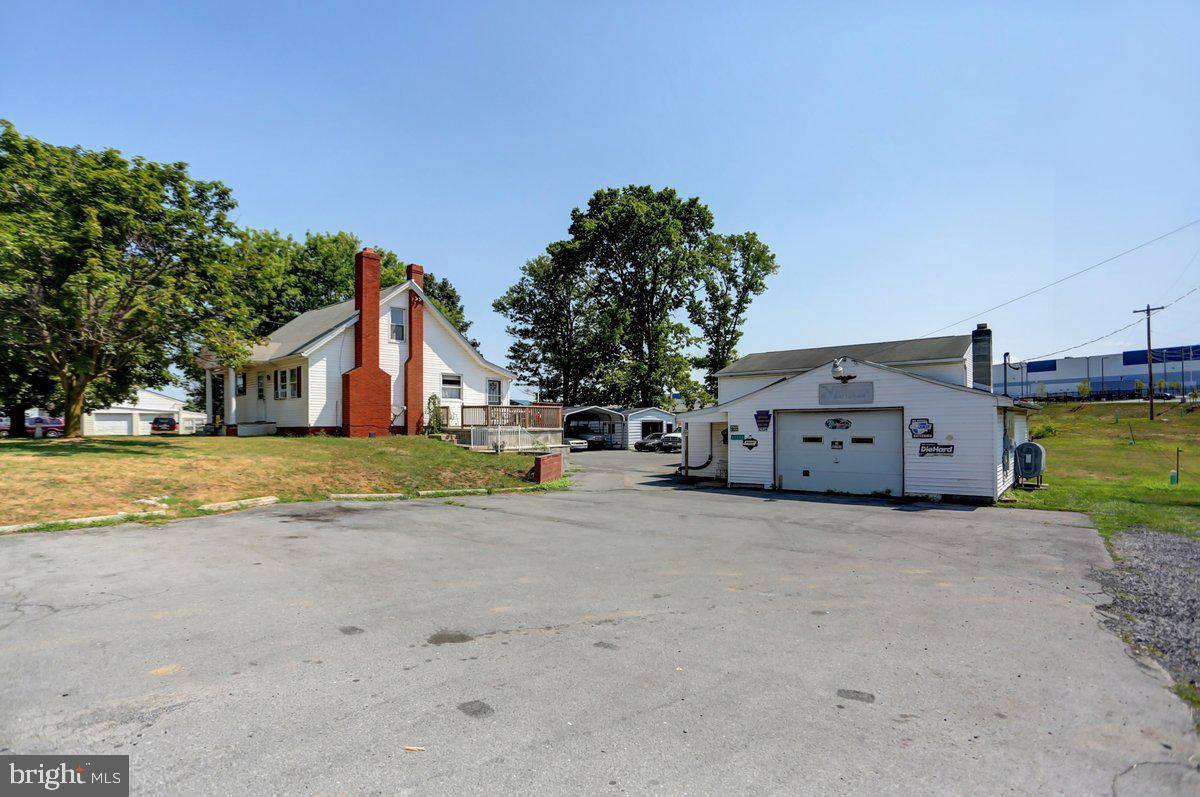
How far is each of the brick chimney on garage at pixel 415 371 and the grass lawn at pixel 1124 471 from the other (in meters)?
24.6


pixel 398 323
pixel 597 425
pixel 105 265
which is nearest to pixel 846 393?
pixel 398 323

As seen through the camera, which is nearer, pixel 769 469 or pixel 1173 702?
pixel 1173 702

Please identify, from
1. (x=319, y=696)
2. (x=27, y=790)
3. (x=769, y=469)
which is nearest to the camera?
(x=27, y=790)

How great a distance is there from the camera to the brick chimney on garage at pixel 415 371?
92.7ft

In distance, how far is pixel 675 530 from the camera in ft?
40.0

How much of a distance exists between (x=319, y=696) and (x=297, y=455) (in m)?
17.4

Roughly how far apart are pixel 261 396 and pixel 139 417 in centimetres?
2882

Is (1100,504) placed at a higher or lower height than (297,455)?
lower

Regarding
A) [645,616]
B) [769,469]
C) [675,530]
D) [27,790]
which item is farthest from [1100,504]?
[27,790]

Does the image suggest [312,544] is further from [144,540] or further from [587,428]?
[587,428]

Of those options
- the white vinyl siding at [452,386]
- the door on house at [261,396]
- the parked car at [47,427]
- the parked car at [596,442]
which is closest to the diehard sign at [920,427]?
the white vinyl siding at [452,386]

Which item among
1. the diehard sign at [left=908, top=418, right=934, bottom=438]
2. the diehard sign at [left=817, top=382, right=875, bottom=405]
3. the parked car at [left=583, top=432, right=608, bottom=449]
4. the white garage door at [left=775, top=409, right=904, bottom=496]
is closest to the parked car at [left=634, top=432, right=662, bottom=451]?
the parked car at [left=583, top=432, right=608, bottom=449]

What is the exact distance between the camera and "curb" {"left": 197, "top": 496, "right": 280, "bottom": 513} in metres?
13.2

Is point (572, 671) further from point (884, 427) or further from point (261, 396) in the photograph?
point (261, 396)
